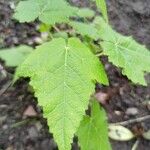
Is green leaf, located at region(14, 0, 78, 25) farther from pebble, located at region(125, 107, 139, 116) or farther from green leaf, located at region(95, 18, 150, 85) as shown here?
pebble, located at region(125, 107, 139, 116)

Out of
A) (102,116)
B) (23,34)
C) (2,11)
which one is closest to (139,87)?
(102,116)

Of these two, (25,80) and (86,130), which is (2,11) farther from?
(86,130)

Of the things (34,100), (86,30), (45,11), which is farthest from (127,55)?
(34,100)

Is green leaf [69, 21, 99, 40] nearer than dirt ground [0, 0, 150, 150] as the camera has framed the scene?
Yes

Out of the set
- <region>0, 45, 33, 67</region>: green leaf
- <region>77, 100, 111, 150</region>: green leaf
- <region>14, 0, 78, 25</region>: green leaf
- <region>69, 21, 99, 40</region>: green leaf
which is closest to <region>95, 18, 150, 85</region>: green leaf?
<region>69, 21, 99, 40</region>: green leaf

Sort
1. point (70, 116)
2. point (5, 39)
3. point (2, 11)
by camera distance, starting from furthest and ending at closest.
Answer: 1. point (2, 11)
2. point (5, 39)
3. point (70, 116)

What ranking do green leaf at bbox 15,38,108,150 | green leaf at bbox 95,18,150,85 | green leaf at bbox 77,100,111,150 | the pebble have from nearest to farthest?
green leaf at bbox 15,38,108,150 → green leaf at bbox 95,18,150,85 → green leaf at bbox 77,100,111,150 → the pebble
